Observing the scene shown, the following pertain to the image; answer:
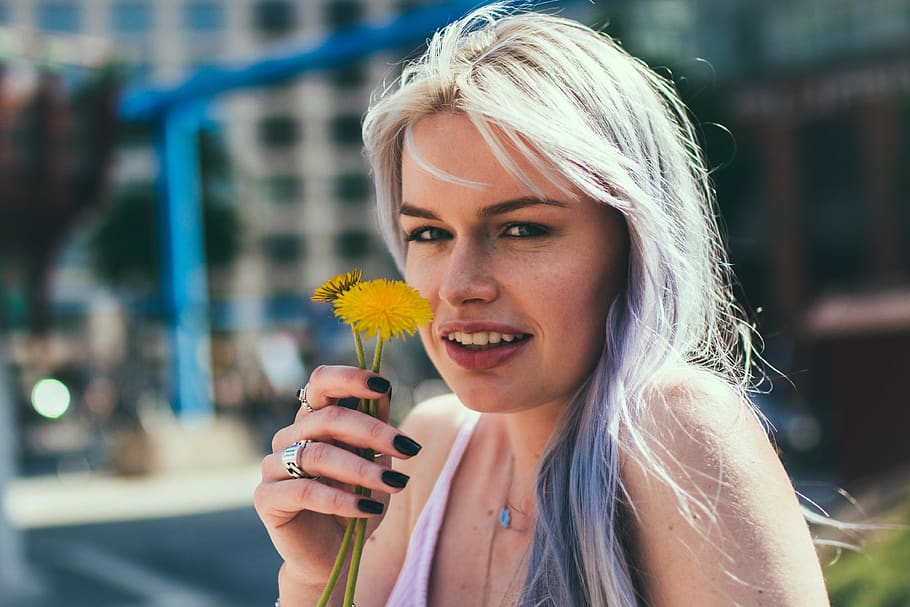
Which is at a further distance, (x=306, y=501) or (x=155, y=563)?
(x=155, y=563)

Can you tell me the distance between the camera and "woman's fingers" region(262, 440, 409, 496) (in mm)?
1177

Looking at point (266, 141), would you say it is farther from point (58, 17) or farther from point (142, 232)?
point (142, 232)

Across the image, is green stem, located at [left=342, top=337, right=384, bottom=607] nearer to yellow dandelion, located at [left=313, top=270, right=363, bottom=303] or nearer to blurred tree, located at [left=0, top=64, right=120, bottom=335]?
yellow dandelion, located at [left=313, top=270, right=363, bottom=303]

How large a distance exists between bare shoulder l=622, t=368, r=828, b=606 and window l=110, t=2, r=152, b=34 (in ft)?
199

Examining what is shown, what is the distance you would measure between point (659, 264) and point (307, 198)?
5787 centimetres

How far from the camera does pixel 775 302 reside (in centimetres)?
3206

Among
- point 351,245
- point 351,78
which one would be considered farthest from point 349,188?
point 351,78

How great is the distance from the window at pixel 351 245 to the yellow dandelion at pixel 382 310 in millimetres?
56876

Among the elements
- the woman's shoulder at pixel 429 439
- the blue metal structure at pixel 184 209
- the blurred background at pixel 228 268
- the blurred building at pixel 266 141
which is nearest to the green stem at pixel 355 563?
the woman's shoulder at pixel 429 439

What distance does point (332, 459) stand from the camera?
1201 millimetres

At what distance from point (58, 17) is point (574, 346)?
6052 cm

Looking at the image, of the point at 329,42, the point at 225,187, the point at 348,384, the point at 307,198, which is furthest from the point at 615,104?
the point at 307,198

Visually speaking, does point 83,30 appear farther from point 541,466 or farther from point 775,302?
point 541,466

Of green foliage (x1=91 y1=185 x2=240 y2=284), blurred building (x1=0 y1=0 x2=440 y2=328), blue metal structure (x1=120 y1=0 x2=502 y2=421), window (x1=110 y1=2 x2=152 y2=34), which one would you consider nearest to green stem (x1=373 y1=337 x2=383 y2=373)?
blue metal structure (x1=120 y1=0 x2=502 y2=421)
